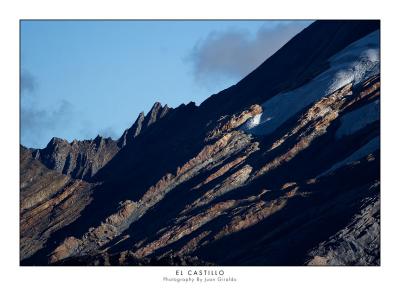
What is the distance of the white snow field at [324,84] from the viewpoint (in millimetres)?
131950

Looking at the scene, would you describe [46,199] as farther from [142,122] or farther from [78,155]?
[142,122]

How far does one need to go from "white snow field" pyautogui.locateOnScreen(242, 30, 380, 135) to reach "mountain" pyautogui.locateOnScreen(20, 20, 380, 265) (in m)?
0.24

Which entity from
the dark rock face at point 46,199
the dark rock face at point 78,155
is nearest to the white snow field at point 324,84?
the dark rock face at point 46,199

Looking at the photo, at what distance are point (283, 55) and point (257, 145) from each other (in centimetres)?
4184

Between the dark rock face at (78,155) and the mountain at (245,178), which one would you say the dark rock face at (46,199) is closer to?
the mountain at (245,178)

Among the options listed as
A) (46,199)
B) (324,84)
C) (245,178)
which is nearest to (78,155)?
(46,199)

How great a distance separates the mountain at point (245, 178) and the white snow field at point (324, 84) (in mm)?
239

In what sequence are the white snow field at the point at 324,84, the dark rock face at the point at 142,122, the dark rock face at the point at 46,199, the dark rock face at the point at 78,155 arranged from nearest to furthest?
the dark rock face at the point at 46,199 < the white snow field at the point at 324,84 < the dark rock face at the point at 78,155 < the dark rock face at the point at 142,122

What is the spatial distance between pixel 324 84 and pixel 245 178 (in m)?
23.5

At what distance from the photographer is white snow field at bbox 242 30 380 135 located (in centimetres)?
13195

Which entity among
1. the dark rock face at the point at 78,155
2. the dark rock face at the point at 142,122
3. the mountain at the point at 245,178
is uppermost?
the dark rock face at the point at 142,122

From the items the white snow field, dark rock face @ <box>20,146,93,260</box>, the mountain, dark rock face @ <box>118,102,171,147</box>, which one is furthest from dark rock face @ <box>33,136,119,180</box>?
the white snow field

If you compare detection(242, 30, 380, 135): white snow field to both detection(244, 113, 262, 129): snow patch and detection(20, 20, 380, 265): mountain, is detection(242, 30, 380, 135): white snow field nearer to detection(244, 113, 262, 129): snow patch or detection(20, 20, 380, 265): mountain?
detection(244, 113, 262, 129): snow patch
